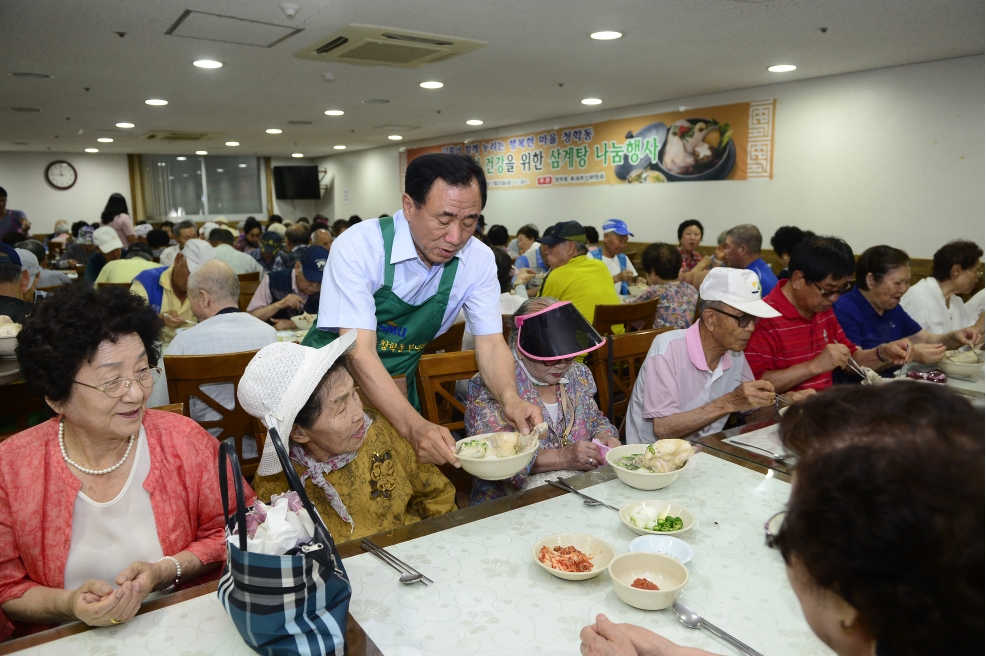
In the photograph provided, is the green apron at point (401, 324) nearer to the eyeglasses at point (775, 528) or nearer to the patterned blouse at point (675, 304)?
the eyeglasses at point (775, 528)

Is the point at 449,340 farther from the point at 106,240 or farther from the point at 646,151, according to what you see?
the point at 646,151

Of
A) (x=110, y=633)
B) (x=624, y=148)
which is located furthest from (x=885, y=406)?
(x=624, y=148)

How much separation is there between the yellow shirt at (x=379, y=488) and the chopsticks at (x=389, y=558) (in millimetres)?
305

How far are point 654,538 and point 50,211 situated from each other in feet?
56.6

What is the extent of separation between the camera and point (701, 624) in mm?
1190

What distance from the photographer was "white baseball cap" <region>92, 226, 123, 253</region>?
272 inches

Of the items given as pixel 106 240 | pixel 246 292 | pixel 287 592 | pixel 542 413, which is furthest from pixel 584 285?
pixel 106 240

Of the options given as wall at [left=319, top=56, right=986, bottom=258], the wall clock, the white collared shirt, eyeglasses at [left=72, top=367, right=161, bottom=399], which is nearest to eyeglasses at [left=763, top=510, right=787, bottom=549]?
eyeglasses at [left=72, top=367, right=161, bottom=399]

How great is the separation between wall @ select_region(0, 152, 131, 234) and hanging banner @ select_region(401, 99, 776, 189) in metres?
9.51

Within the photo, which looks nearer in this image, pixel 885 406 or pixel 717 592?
pixel 885 406

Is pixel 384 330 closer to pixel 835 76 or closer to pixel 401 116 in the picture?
pixel 835 76

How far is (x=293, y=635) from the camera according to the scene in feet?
3.46

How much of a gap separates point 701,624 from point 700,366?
55.7 inches

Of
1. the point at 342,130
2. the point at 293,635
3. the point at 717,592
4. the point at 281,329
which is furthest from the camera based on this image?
the point at 342,130
